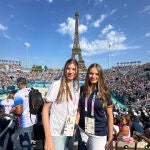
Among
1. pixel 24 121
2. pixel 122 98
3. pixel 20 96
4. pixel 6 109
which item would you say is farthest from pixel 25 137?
pixel 122 98

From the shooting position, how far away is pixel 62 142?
250cm

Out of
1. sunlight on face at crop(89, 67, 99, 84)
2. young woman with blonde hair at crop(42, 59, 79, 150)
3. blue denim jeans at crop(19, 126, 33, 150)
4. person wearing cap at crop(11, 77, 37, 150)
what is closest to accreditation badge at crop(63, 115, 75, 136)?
young woman with blonde hair at crop(42, 59, 79, 150)

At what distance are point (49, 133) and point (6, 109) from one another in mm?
3038

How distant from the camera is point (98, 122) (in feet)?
8.81

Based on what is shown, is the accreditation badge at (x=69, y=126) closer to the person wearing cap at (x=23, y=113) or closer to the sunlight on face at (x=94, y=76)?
the sunlight on face at (x=94, y=76)

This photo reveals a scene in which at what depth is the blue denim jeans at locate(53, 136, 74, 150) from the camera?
2.46 m

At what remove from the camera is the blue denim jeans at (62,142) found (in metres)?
2.46

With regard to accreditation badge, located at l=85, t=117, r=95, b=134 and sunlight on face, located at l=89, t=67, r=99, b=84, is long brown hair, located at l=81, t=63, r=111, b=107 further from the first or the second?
accreditation badge, located at l=85, t=117, r=95, b=134

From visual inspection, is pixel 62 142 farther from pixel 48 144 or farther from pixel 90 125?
pixel 90 125

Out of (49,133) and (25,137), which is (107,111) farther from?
(25,137)

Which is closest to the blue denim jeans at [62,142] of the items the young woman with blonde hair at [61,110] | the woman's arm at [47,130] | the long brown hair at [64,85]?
the young woman with blonde hair at [61,110]

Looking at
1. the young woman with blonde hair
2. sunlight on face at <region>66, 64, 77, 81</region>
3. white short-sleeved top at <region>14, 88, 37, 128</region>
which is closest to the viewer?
the young woman with blonde hair

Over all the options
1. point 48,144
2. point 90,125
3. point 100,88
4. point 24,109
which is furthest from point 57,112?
point 24,109

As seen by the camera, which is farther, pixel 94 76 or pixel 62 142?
pixel 94 76
